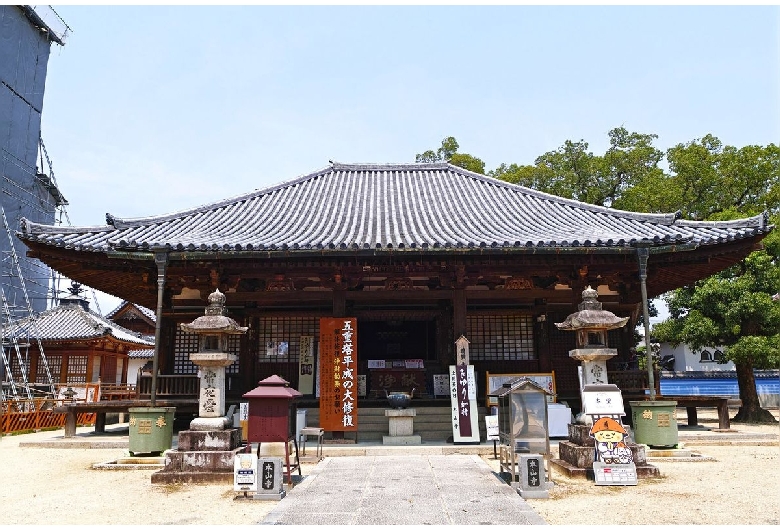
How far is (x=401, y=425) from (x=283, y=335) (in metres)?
4.88

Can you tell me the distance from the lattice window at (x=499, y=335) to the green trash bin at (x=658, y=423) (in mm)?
5003

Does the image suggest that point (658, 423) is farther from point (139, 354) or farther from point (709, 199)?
point (139, 354)

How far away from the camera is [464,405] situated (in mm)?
13055

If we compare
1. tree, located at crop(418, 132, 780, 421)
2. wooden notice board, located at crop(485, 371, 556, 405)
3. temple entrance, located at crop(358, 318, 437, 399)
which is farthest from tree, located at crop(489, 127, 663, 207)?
wooden notice board, located at crop(485, 371, 556, 405)

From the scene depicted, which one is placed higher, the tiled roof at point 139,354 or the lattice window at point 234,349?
the tiled roof at point 139,354

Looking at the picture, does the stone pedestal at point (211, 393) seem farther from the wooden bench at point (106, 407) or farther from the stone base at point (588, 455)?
the stone base at point (588, 455)

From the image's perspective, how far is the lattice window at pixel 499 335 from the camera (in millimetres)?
16125

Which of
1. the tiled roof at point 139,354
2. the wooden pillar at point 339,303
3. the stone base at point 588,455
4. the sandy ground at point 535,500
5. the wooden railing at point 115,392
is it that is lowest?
the sandy ground at point 535,500

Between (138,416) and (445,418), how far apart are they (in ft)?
23.2

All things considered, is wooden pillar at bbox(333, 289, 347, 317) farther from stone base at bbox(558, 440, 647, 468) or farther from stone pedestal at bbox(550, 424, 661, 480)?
stone base at bbox(558, 440, 647, 468)

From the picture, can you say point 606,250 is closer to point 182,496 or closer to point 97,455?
point 182,496

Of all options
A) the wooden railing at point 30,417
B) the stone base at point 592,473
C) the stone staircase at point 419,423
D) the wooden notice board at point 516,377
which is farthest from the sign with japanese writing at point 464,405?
the wooden railing at point 30,417

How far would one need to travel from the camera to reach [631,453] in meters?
8.66

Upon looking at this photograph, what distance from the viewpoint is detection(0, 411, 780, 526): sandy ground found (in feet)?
21.8
